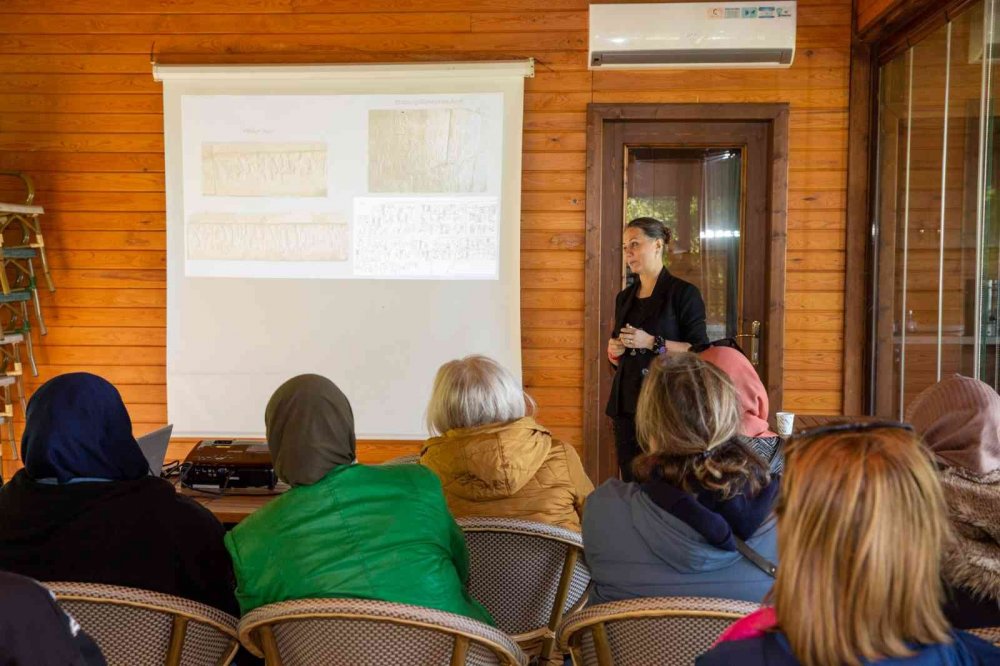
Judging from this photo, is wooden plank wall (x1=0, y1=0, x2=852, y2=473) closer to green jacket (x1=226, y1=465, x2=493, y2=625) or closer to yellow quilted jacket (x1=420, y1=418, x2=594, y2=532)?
yellow quilted jacket (x1=420, y1=418, x2=594, y2=532)

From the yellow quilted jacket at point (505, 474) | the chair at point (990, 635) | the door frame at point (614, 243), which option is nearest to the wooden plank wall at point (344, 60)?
the door frame at point (614, 243)

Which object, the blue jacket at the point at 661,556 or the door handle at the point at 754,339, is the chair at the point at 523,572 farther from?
the door handle at the point at 754,339

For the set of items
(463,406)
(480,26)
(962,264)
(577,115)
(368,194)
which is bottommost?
(463,406)

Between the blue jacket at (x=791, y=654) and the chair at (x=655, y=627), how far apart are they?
1.27ft

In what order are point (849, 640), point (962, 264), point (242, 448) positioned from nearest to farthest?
point (849, 640) → point (242, 448) → point (962, 264)

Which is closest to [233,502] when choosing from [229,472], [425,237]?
[229,472]

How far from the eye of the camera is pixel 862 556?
3.05 feet

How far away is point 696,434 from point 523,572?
564mm

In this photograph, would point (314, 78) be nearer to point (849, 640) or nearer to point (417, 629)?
point (417, 629)

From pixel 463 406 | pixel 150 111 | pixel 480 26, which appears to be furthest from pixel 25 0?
pixel 463 406

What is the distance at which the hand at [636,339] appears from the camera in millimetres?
3607

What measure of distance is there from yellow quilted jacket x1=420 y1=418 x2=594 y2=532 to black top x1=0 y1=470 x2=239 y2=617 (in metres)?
0.60

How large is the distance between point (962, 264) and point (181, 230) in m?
3.49

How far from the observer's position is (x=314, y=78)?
14.6 ft
